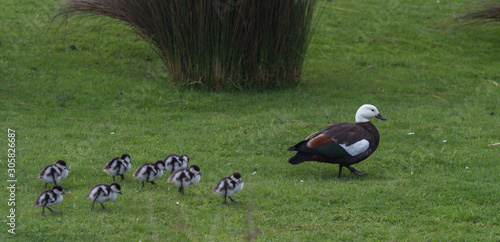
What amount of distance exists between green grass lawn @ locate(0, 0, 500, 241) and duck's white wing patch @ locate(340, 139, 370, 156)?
1.53ft

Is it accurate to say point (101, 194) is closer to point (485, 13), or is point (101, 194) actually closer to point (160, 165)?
point (160, 165)

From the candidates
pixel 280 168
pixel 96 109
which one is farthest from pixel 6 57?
pixel 280 168

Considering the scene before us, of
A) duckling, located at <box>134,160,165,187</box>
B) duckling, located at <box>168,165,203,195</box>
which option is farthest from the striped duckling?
duckling, located at <box>134,160,165,187</box>

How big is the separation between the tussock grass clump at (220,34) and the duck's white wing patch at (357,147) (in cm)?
507

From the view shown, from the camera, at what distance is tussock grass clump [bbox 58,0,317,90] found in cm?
1229

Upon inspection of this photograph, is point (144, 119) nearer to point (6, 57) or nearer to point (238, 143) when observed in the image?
point (238, 143)

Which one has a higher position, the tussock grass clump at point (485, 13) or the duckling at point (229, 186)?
the duckling at point (229, 186)

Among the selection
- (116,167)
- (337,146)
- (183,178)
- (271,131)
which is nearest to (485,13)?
(271,131)

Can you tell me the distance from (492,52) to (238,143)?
1080 cm

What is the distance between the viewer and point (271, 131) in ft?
34.1

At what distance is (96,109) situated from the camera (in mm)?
11852

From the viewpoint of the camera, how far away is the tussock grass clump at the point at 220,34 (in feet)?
40.3

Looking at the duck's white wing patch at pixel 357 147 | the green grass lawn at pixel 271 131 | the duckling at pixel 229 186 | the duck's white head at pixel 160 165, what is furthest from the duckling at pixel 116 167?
the duck's white wing patch at pixel 357 147

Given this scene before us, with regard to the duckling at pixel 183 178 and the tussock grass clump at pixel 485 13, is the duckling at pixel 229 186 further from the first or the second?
the tussock grass clump at pixel 485 13
